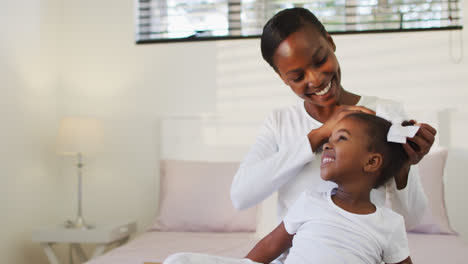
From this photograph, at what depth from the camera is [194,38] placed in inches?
136

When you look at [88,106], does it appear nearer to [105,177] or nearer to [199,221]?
[105,177]

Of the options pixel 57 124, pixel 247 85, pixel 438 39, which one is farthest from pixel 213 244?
pixel 438 39

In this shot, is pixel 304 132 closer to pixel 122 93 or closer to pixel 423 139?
pixel 423 139

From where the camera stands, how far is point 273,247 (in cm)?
125

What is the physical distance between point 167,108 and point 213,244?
1.23 meters

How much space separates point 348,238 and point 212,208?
5.92 feet

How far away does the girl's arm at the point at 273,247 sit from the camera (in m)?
1.25

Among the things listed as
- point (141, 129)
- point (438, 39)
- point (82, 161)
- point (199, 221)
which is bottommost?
point (199, 221)

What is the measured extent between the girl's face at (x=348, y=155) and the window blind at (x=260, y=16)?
2207mm

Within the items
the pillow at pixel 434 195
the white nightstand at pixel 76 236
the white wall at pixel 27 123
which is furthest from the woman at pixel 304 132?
the white wall at pixel 27 123

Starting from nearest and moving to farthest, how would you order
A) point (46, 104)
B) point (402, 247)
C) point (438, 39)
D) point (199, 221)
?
point (402, 247), point (199, 221), point (438, 39), point (46, 104)

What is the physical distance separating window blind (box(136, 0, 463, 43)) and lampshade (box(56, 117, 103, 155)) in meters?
0.75

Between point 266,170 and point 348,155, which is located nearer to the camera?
point 348,155

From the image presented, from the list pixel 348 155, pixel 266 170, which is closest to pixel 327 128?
pixel 348 155
